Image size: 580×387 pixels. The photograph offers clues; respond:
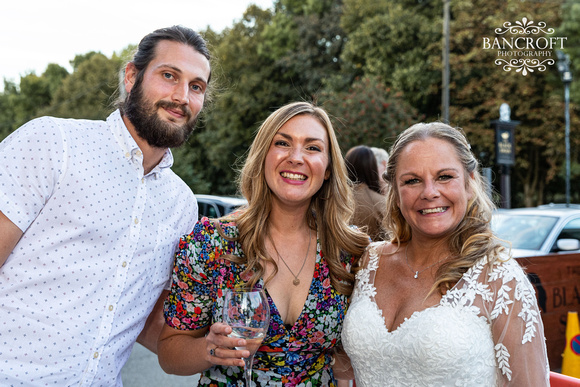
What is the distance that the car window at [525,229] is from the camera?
6923mm

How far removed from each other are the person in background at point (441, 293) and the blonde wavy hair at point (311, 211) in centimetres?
15

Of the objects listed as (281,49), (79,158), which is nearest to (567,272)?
(79,158)

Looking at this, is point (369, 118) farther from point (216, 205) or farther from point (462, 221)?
point (462, 221)

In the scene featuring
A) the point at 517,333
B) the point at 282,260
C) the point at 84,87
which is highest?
the point at 84,87

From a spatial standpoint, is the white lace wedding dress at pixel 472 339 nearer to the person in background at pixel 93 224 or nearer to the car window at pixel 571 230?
the person in background at pixel 93 224

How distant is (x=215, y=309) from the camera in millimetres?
2307

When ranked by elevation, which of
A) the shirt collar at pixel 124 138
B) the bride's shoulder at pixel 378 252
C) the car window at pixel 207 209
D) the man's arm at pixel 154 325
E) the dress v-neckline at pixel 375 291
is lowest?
the car window at pixel 207 209

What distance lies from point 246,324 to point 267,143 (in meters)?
1.11

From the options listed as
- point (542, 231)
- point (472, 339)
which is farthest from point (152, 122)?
point (542, 231)

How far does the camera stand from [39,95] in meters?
53.3

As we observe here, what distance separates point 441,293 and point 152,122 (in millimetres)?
1584

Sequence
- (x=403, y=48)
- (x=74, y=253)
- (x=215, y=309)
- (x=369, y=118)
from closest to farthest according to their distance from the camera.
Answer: (x=74, y=253) < (x=215, y=309) < (x=369, y=118) < (x=403, y=48)

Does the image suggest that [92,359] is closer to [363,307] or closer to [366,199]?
[363,307]

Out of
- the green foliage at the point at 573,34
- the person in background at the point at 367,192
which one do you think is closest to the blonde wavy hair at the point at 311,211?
the person in background at the point at 367,192
